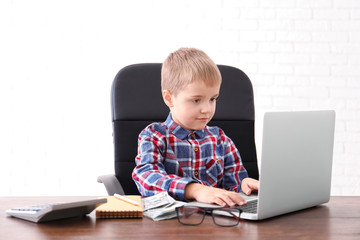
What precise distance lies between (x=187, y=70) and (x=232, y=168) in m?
0.41

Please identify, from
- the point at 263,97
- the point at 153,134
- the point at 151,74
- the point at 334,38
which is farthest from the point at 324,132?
the point at 334,38

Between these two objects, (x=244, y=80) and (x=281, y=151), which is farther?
(x=244, y=80)

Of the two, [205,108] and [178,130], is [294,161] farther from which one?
[178,130]

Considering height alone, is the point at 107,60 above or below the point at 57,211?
above

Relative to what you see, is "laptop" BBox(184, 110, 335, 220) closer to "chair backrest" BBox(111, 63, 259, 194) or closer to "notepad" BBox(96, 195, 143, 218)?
"notepad" BBox(96, 195, 143, 218)

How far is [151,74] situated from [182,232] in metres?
1.02

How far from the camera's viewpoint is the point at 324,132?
3.97 feet

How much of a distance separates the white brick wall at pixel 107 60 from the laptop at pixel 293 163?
84.4 inches

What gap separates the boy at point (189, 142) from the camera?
1.49 m

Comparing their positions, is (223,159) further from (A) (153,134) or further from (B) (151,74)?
(B) (151,74)

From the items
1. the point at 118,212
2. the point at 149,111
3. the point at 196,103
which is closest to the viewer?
the point at 118,212

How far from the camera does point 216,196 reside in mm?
1180

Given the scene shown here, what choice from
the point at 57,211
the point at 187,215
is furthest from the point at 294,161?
the point at 57,211

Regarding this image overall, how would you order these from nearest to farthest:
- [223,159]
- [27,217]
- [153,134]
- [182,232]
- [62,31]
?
[182,232], [27,217], [153,134], [223,159], [62,31]
